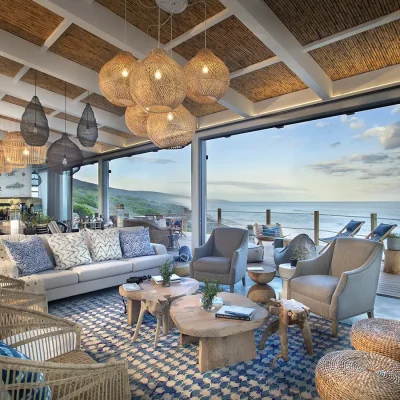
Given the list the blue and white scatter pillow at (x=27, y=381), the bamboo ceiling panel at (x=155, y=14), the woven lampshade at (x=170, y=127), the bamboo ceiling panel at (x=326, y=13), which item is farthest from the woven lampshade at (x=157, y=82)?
the blue and white scatter pillow at (x=27, y=381)

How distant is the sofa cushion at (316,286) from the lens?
3.15 metres

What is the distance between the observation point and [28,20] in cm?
391

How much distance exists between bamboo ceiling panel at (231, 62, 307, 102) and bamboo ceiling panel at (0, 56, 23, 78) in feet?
12.0

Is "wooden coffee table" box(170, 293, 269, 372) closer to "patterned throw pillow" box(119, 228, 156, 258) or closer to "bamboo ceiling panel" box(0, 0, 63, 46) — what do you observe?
"patterned throw pillow" box(119, 228, 156, 258)

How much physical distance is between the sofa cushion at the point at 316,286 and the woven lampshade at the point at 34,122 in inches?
160

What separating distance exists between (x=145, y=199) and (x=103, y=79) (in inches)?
487

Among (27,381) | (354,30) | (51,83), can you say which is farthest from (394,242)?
(51,83)

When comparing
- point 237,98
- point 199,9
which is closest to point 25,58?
point 199,9

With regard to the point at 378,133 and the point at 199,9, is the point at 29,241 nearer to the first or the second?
the point at 199,9

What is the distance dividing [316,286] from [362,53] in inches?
113

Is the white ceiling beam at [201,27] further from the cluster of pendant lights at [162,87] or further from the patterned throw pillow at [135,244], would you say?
the patterned throw pillow at [135,244]

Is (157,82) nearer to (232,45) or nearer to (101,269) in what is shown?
(232,45)

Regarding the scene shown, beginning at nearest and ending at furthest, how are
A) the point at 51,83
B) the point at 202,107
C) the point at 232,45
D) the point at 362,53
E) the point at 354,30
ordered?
1. the point at 354,30
2. the point at 362,53
3. the point at 232,45
4. the point at 51,83
5. the point at 202,107

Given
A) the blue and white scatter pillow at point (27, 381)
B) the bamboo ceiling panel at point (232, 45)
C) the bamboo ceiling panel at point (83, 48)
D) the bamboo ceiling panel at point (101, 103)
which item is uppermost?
the bamboo ceiling panel at point (83, 48)
